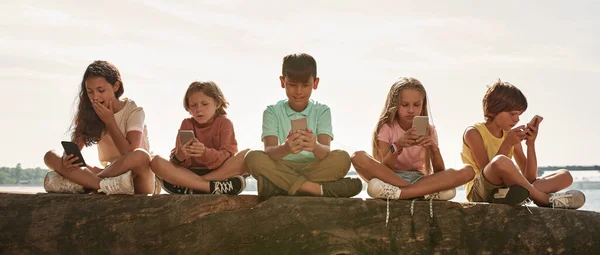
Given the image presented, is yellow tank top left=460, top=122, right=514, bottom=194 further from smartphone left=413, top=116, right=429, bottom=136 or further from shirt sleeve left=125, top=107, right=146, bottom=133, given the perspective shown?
shirt sleeve left=125, top=107, right=146, bottom=133

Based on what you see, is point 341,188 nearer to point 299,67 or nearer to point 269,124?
point 269,124

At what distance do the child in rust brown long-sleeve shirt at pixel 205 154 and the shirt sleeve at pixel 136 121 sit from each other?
39 centimetres

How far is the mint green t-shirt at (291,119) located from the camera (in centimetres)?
639

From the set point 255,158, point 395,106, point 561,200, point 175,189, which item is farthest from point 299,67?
point 561,200

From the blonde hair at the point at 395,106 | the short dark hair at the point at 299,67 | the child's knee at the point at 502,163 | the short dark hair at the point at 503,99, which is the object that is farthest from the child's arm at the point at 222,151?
the short dark hair at the point at 503,99

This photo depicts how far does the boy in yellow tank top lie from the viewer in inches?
243

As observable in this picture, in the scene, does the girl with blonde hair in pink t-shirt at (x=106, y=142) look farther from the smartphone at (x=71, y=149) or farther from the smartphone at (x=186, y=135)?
the smartphone at (x=186, y=135)

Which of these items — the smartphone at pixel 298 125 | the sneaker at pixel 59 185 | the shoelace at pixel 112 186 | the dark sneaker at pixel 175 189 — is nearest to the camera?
the smartphone at pixel 298 125

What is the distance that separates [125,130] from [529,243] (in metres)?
3.99

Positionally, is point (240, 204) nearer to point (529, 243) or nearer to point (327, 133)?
point (327, 133)

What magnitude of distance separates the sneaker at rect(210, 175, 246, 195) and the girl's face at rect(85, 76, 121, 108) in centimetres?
146

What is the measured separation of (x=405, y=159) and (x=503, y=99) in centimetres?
117

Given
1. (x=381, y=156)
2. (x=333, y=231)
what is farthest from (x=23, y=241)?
(x=381, y=156)

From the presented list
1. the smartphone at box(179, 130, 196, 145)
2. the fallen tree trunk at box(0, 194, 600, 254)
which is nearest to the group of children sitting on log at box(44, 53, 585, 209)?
the smartphone at box(179, 130, 196, 145)
